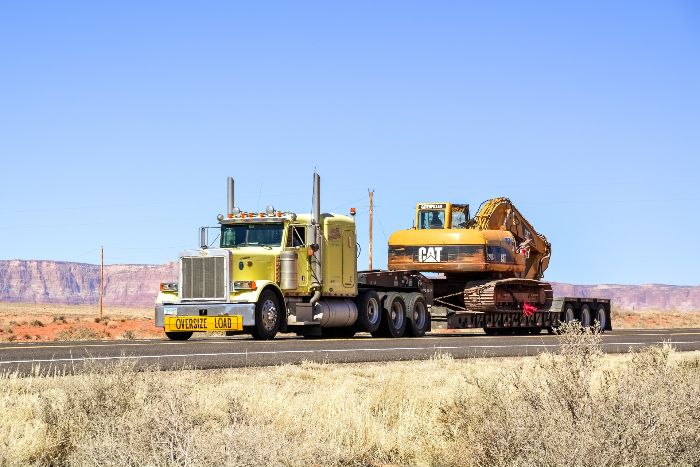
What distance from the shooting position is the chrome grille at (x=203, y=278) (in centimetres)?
2688

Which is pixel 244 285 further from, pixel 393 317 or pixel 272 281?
pixel 393 317

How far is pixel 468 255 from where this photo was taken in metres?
34.8

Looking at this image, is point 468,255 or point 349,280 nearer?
point 349,280

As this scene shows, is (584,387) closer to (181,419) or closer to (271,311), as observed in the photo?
(181,419)

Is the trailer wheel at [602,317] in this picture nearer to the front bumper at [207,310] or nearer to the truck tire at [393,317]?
the truck tire at [393,317]

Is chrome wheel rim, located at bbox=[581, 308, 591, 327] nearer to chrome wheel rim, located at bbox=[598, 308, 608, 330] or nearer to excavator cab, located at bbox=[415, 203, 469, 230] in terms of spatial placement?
chrome wheel rim, located at bbox=[598, 308, 608, 330]

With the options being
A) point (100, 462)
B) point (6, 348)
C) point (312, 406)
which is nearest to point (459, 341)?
A: point (6, 348)

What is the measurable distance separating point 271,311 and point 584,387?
17608 millimetres

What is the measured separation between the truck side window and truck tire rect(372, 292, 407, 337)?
4.20 m

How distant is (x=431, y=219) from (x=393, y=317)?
5.26 metres

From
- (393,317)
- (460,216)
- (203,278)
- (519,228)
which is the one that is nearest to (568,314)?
(519,228)

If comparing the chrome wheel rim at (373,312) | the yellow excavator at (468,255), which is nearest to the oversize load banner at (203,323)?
the chrome wheel rim at (373,312)

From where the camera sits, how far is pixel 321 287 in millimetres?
28500

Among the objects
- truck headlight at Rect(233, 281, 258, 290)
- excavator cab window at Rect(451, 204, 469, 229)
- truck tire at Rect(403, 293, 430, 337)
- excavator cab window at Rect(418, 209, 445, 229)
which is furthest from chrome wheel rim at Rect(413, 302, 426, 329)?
truck headlight at Rect(233, 281, 258, 290)
